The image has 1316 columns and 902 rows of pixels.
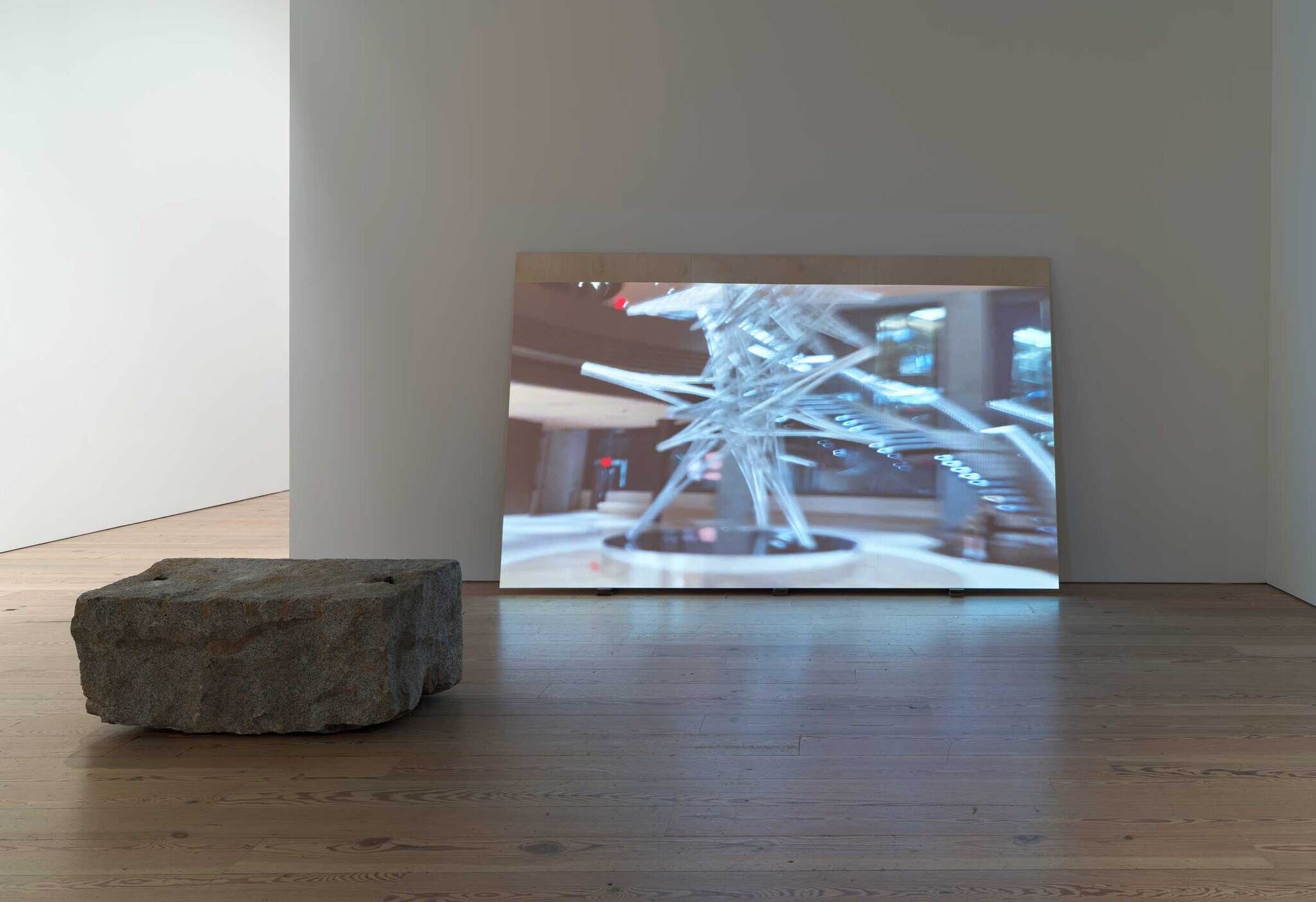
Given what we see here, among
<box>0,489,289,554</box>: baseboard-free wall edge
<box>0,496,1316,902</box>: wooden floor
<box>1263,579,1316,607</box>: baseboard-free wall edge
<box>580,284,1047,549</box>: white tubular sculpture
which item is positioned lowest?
<box>0,496,1316,902</box>: wooden floor

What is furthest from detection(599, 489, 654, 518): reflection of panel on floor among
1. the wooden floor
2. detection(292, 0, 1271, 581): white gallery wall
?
the wooden floor

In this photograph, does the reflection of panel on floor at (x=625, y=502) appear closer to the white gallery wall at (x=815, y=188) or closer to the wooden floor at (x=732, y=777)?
the white gallery wall at (x=815, y=188)

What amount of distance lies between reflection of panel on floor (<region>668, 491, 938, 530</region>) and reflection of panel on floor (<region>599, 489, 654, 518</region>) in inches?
8.2

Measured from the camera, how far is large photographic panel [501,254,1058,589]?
475cm

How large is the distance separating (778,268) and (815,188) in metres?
0.41

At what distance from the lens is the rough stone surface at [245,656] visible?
9.34 feet

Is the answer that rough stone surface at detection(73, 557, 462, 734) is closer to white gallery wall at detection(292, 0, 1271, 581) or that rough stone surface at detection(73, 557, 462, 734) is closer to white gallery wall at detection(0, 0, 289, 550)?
white gallery wall at detection(292, 0, 1271, 581)

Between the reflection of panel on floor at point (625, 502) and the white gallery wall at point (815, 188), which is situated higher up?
the white gallery wall at point (815, 188)

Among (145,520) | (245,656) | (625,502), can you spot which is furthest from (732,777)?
(145,520)

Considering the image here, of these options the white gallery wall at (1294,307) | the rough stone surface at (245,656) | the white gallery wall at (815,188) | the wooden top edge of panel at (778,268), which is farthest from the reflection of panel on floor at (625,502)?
the white gallery wall at (1294,307)

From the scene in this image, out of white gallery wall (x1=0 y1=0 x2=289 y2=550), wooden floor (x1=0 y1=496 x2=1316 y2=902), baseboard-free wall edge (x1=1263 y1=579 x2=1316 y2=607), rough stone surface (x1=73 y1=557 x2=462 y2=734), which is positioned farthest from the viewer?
white gallery wall (x1=0 y1=0 x2=289 y2=550)

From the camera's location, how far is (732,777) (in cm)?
257

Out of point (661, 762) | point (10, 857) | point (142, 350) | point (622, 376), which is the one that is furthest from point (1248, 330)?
point (142, 350)

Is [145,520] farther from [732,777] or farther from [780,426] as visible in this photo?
[732,777]
